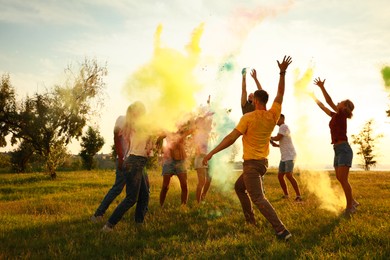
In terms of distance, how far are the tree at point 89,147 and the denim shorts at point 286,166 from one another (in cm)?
5552

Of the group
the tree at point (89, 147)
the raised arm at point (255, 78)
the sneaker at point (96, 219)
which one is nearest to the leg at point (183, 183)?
the sneaker at point (96, 219)

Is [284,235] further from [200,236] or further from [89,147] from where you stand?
[89,147]

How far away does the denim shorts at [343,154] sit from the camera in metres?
7.82

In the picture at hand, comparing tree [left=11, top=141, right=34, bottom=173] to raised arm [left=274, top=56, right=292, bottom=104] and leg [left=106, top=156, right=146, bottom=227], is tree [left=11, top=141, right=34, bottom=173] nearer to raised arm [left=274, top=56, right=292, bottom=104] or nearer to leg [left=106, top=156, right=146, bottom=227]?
leg [left=106, top=156, right=146, bottom=227]

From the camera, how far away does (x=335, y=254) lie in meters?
4.76

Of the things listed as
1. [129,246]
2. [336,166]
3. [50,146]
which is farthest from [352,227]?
[50,146]

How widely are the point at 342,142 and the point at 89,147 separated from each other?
5916 centimetres

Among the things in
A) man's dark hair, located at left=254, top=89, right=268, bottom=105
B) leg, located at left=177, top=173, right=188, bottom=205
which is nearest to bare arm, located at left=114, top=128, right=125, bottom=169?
leg, located at left=177, top=173, right=188, bottom=205

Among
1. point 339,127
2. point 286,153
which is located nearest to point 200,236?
point 339,127

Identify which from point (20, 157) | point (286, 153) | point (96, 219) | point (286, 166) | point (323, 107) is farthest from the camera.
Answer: point (20, 157)

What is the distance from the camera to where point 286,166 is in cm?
1067

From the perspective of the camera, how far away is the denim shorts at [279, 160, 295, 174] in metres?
10.6

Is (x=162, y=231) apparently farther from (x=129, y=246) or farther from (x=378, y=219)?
(x=378, y=219)

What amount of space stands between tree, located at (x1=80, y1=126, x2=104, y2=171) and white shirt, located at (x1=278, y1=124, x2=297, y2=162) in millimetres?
55460
